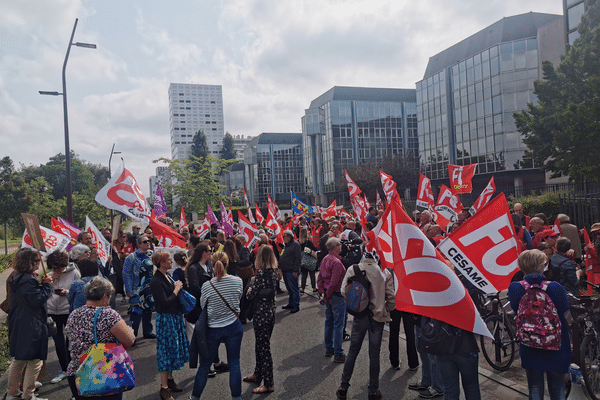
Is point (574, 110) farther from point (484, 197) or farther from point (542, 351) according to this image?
point (542, 351)

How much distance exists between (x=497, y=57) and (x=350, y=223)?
3741 centimetres

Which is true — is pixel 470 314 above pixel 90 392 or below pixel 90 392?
above

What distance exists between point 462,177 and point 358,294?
10673mm

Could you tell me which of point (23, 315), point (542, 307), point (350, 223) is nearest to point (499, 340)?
point (542, 307)

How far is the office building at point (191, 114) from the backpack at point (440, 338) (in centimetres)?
16407

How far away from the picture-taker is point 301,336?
8141 millimetres

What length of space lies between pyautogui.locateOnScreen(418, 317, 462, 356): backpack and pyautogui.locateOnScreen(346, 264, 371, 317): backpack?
3.69 ft

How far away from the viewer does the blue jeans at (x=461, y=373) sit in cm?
412

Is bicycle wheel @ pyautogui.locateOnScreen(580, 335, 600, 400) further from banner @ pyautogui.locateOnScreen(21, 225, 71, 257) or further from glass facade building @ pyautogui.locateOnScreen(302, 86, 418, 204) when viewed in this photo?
glass facade building @ pyautogui.locateOnScreen(302, 86, 418, 204)

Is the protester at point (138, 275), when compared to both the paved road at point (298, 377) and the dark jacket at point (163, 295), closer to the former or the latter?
the paved road at point (298, 377)

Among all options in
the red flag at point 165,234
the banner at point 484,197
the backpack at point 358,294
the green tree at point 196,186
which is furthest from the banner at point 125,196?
the green tree at point 196,186

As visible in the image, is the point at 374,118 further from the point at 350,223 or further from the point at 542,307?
the point at 542,307

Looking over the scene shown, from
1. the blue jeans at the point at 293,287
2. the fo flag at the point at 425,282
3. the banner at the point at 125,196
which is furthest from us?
the banner at the point at 125,196

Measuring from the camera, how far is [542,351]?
13.5 ft
